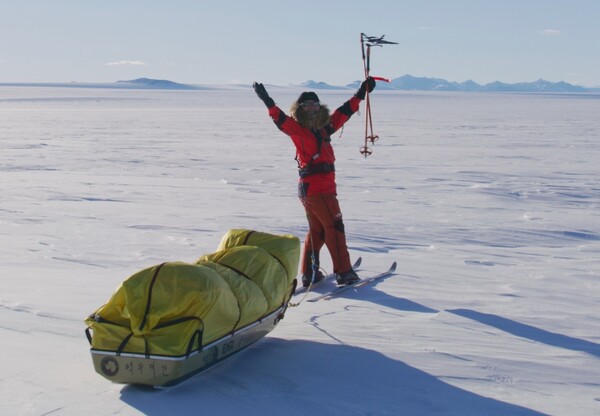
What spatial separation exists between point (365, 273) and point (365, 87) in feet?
4.30

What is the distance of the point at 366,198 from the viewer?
9.29m

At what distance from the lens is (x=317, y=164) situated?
480cm

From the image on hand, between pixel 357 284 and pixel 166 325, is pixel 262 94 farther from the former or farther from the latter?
pixel 166 325

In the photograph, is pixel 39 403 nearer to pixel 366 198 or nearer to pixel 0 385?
pixel 0 385

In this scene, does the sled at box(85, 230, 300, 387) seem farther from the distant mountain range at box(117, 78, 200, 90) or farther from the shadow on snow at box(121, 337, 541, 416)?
the distant mountain range at box(117, 78, 200, 90)

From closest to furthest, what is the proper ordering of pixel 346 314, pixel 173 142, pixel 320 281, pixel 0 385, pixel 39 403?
pixel 39 403, pixel 0 385, pixel 346 314, pixel 320 281, pixel 173 142

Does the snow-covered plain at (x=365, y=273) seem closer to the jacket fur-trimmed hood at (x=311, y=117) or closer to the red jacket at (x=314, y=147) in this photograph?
the red jacket at (x=314, y=147)

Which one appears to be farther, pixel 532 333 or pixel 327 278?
pixel 327 278

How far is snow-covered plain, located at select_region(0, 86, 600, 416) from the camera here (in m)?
3.06

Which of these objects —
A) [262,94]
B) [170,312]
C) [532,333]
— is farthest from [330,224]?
[170,312]

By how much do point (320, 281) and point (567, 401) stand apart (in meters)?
2.32

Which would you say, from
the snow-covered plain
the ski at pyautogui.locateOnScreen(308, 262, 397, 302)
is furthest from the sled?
the ski at pyautogui.locateOnScreen(308, 262, 397, 302)

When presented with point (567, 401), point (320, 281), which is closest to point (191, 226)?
point (320, 281)

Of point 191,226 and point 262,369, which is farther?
point 191,226
